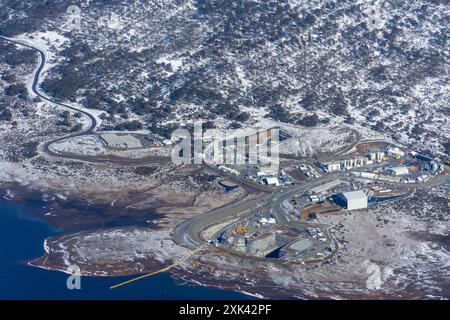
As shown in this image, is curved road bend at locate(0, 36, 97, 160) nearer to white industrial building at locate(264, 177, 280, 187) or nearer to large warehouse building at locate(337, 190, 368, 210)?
white industrial building at locate(264, 177, 280, 187)

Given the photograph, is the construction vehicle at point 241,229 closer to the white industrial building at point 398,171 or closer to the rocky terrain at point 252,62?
the white industrial building at point 398,171

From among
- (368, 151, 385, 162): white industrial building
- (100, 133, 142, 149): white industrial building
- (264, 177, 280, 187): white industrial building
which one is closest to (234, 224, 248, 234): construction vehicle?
(264, 177, 280, 187): white industrial building

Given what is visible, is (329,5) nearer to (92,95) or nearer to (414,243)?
(92,95)

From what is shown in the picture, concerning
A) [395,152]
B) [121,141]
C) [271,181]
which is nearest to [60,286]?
[271,181]

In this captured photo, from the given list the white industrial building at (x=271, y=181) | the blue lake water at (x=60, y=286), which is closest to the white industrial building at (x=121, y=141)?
the white industrial building at (x=271, y=181)

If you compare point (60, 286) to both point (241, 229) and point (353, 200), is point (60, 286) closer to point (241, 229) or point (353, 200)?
point (241, 229)
